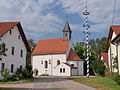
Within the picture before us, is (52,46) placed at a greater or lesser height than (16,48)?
greater

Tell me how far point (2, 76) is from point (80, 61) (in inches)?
1469

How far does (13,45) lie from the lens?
3491cm

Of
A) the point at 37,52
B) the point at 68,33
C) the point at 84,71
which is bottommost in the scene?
the point at 84,71

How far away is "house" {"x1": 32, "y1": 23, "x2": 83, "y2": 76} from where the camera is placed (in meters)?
64.0

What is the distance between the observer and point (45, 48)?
7125cm

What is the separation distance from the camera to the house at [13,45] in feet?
104

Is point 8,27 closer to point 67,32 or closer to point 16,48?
point 16,48

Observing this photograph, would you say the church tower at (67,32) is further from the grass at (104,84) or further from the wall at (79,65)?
the grass at (104,84)

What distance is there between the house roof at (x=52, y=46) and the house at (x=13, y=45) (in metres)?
28.8

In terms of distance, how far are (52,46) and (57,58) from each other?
5.23 metres

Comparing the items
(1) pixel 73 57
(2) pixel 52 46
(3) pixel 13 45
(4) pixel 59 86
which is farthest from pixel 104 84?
(2) pixel 52 46

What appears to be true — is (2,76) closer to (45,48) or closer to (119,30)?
(119,30)

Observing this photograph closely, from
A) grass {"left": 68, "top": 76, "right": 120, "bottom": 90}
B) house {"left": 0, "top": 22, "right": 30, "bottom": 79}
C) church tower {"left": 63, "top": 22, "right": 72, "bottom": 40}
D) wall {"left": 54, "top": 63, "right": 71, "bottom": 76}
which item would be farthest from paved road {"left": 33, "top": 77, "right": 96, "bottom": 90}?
church tower {"left": 63, "top": 22, "right": 72, "bottom": 40}

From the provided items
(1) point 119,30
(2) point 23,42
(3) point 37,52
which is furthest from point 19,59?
(3) point 37,52
